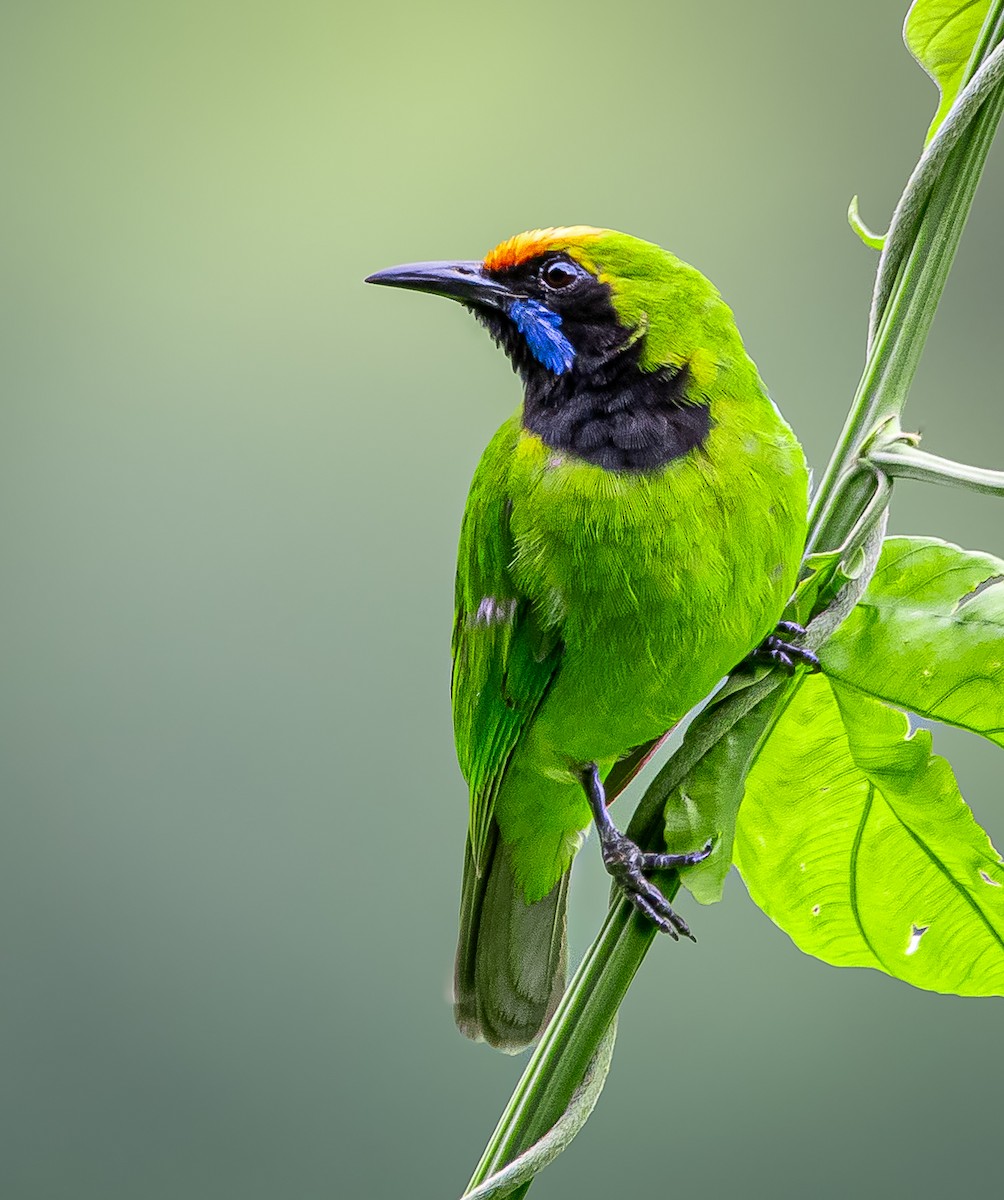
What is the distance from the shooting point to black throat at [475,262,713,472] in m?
1.25

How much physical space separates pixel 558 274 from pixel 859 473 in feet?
1.95

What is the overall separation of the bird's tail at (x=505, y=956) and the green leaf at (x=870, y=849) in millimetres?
472

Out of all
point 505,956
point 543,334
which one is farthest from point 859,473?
point 505,956

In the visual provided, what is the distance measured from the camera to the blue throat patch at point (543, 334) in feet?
4.38

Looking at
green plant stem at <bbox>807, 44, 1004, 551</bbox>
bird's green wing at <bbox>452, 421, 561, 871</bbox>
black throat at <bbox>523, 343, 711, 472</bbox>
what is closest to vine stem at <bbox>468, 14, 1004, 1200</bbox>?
green plant stem at <bbox>807, 44, 1004, 551</bbox>

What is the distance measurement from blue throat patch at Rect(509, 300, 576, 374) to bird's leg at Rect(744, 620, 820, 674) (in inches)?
15.4

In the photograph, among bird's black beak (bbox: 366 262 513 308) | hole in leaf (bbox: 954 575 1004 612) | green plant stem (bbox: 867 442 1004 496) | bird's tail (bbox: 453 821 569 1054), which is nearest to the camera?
green plant stem (bbox: 867 442 1004 496)

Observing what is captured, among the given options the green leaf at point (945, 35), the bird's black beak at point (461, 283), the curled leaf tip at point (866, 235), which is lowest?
the bird's black beak at point (461, 283)

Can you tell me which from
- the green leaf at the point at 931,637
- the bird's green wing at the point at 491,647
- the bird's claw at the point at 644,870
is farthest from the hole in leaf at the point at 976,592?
the bird's green wing at the point at 491,647

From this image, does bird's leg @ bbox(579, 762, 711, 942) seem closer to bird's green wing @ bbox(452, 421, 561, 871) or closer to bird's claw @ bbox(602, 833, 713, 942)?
bird's claw @ bbox(602, 833, 713, 942)

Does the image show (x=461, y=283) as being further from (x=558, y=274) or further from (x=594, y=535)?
(x=594, y=535)

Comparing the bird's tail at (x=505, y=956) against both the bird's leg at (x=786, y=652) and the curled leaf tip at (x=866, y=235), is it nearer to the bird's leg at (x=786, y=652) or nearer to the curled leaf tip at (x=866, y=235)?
the bird's leg at (x=786, y=652)

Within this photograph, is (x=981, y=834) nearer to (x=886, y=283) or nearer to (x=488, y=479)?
(x=886, y=283)

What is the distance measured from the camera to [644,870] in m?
0.84
